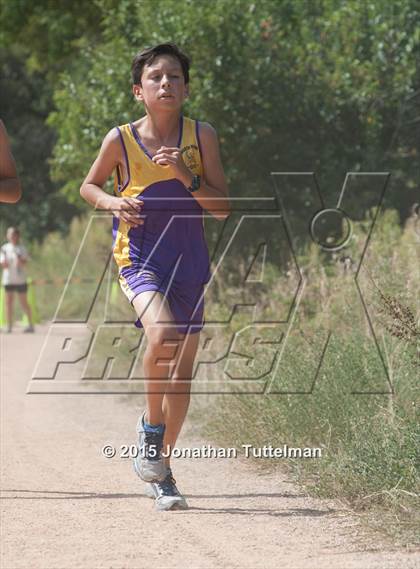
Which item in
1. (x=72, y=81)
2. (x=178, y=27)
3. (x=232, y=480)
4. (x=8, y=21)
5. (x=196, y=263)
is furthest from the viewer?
(x=8, y=21)

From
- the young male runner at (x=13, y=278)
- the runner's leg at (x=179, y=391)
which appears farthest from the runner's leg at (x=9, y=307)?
the runner's leg at (x=179, y=391)

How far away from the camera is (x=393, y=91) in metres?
14.1

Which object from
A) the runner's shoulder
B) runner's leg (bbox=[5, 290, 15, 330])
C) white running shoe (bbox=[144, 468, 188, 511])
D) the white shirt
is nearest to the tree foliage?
runner's leg (bbox=[5, 290, 15, 330])

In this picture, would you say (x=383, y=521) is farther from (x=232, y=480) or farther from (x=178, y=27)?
(x=178, y=27)

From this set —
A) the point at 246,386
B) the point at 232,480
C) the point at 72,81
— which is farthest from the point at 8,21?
the point at 232,480

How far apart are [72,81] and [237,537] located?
35.1ft

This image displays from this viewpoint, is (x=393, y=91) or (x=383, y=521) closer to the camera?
(x=383, y=521)

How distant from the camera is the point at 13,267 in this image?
1947 centimetres

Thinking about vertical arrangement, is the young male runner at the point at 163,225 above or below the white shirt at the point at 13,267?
above

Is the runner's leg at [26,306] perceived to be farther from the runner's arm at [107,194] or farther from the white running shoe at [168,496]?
the white running shoe at [168,496]

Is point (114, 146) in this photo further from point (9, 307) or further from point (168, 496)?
point (9, 307)

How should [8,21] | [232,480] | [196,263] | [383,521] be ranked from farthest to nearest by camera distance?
[8,21] < [232,480] < [196,263] < [383,521]

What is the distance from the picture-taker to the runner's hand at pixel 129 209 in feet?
20.9

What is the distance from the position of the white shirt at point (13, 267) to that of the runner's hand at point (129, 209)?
13.2 m
